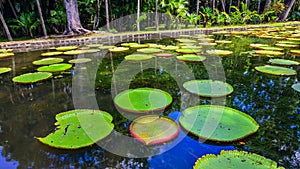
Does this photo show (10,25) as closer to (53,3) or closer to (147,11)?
Result: (53,3)

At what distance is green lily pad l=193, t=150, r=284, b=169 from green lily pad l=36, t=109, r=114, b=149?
892mm

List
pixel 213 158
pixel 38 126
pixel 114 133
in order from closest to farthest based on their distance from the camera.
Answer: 1. pixel 213 158
2. pixel 114 133
3. pixel 38 126

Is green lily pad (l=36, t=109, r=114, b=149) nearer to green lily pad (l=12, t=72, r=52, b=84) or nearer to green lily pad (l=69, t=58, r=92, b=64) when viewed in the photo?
green lily pad (l=12, t=72, r=52, b=84)

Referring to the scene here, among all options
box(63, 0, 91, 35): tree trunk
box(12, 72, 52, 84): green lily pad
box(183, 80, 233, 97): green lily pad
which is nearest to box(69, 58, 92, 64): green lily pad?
box(12, 72, 52, 84): green lily pad

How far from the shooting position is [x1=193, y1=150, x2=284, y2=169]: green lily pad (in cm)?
146

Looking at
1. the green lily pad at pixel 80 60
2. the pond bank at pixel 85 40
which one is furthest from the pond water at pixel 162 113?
the pond bank at pixel 85 40

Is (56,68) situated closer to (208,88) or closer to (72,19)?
(208,88)

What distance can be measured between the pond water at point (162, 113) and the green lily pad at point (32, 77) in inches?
4.2

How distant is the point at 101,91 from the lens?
9.72 ft

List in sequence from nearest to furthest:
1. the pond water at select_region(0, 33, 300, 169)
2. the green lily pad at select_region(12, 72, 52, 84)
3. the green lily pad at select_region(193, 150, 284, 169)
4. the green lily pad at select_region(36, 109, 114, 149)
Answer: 1. the green lily pad at select_region(193, 150, 284, 169)
2. the pond water at select_region(0, 33, 300, 169)
3. the green lily pad at select_region(36, 109, 114, 149)
4. the green lily pad at select_region(12, 72, 52, 84)

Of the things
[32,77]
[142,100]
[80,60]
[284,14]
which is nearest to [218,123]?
[142,100]

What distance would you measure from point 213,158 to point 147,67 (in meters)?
2.69

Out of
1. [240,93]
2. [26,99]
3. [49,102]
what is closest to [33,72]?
[26,99]

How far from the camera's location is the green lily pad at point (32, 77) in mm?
3264
